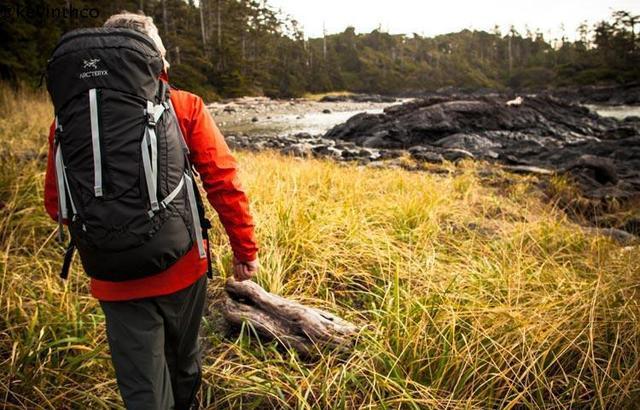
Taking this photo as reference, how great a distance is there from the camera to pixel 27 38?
13.8m

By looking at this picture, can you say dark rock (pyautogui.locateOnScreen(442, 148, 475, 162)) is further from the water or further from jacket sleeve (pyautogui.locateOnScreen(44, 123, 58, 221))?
the water

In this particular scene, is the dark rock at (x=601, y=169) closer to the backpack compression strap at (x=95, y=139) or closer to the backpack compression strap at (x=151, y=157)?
the backpack compression strap at (x=151, y=157)

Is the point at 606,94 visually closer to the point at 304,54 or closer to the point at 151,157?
the point at 304,54

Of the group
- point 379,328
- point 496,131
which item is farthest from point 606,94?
point 379,328

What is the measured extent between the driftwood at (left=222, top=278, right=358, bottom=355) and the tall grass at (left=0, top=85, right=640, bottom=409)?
0.07m

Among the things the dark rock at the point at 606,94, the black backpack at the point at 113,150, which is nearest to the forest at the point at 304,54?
the dark rock at the point at 606,94

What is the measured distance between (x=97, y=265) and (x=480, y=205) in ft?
15.3

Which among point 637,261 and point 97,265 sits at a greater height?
point 97,265

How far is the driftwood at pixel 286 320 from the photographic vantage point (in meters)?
1.98

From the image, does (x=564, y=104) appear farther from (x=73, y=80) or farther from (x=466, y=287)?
(x=73, y=80)

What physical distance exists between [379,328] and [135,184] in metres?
1.33

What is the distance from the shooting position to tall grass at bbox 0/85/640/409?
5.71ft

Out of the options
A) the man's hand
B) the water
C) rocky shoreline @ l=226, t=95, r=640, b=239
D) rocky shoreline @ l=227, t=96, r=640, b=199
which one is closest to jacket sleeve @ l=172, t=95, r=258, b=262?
the man's hand

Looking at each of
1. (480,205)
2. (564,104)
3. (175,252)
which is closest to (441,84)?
(564,104)
